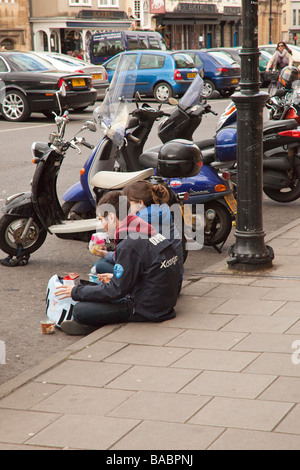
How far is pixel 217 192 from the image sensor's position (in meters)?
7.19

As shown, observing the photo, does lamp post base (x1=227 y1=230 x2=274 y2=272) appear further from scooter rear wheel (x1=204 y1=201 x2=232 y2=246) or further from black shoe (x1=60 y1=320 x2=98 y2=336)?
black shoe (x1=60 y1=320 x2=98 y2=336)

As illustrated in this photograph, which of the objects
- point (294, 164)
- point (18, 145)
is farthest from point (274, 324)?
point (18, 145)

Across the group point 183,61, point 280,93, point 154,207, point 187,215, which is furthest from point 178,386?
point 183,61

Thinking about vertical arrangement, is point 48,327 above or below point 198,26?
below

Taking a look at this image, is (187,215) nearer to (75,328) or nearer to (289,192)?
(75,328)

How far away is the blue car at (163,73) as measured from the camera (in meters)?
23.6

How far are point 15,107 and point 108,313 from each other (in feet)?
46.9

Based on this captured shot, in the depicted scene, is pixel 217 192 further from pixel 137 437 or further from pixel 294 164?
pixel 137 437

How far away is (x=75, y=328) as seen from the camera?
17.5 feet

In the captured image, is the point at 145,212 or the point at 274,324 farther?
the point at 145,212

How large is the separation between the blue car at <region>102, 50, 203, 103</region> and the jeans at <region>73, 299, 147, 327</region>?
18707mm

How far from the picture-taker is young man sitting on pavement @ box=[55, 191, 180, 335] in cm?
506

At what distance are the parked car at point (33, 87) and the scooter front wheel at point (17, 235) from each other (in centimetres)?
1110

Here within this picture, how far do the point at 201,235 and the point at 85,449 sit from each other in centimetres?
406
